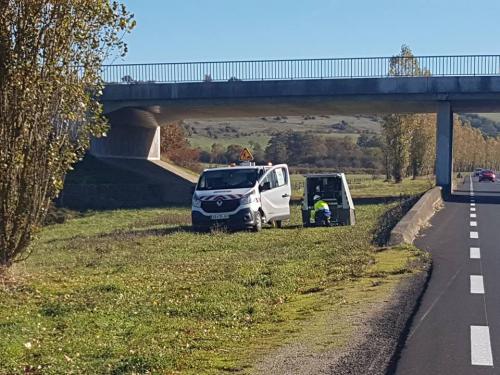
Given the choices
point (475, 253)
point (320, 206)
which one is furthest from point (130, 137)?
point (475, 253)

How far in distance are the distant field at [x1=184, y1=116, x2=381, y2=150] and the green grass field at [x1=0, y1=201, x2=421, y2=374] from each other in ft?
333

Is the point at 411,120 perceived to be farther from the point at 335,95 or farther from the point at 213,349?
the point at 213,349

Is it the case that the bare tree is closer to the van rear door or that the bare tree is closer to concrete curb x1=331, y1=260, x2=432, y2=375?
concrete curb x1=331, y1=260, x2=432, y2=375

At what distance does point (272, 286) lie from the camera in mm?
13062

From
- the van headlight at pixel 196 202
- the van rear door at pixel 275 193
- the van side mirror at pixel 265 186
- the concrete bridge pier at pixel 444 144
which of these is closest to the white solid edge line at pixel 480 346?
the van headlight at pixel 196 202

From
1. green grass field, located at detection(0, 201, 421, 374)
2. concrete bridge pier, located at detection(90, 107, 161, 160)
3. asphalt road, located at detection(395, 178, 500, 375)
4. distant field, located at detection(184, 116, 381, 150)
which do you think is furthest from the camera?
distant field, located at detection(184, 116, 381, 150)

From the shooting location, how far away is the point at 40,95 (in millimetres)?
13453

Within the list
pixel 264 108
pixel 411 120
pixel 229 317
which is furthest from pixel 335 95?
pixel 229 317

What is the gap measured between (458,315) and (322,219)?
53.0 ft

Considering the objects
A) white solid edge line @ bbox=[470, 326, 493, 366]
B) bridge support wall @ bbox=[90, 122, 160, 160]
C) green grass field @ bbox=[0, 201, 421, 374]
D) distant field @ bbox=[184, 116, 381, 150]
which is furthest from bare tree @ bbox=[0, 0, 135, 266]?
distant field @ bbox=[184, 116, 381, 150]

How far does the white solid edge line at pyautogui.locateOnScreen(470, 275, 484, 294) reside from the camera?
38.3 ft

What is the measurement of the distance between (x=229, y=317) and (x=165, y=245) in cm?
1110

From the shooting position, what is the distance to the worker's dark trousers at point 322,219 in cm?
2592

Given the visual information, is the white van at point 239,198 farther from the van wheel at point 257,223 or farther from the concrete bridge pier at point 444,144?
the concrete bridge pier at point 444,144
